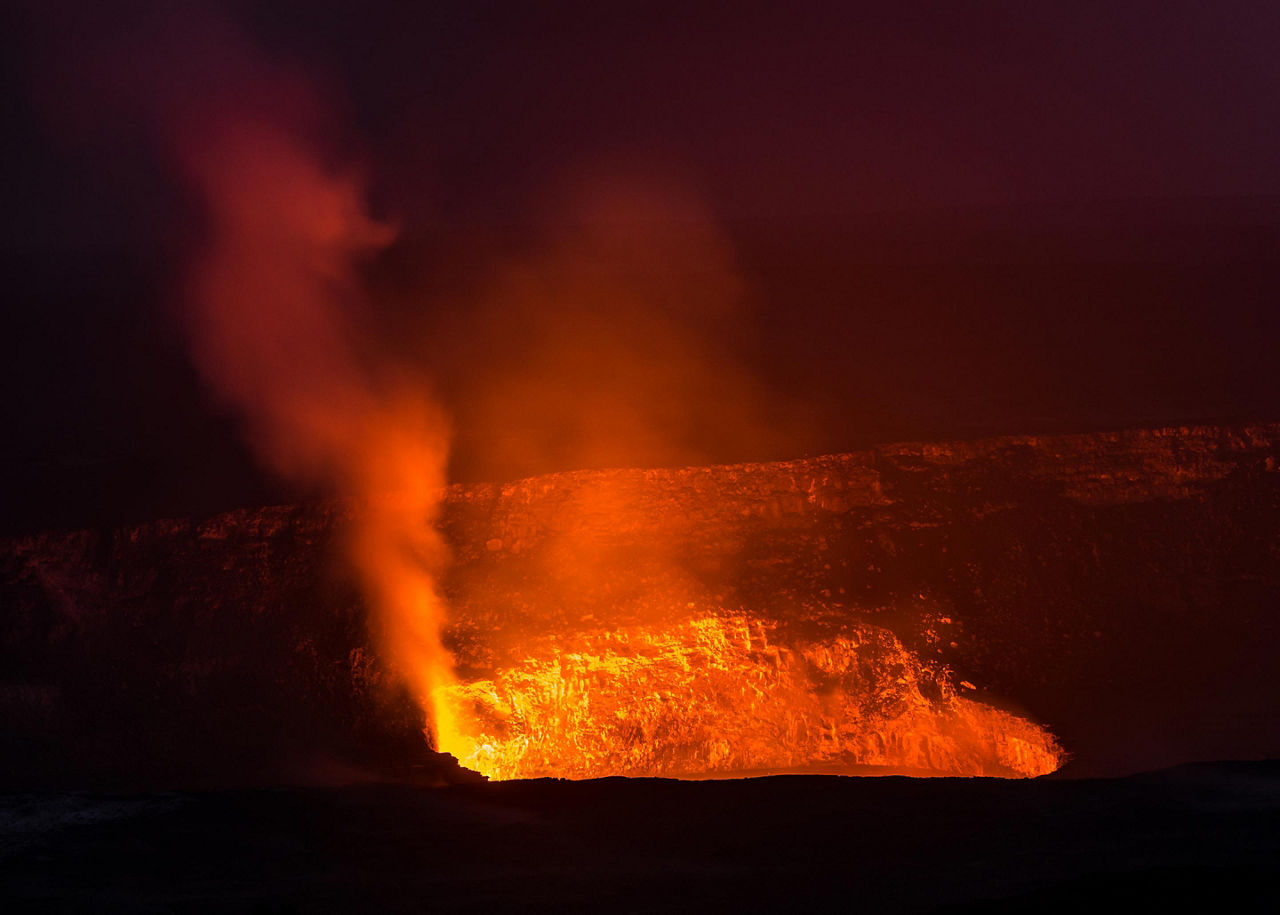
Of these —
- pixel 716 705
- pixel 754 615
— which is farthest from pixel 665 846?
pixel 754 615

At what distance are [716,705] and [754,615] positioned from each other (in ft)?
3.52

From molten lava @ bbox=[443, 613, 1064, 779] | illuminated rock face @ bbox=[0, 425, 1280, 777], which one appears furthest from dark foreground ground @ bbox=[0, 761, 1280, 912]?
molten lava @ bbox=[443, 613, 1064, 779]

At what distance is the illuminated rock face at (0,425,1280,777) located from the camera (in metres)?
9.97

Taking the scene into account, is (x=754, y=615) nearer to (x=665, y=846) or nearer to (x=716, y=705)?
(x=716, y=705)

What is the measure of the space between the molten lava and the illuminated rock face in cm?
3

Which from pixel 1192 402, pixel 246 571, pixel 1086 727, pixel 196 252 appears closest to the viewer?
pixel 1086 727

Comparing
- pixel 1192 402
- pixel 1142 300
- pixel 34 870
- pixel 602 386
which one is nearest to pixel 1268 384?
pixel 1192 402

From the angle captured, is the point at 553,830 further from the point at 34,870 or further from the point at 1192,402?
the point at 1192,402

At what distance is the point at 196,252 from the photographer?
21453mm

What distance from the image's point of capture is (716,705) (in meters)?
11.2

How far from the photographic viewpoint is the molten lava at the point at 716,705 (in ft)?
35.5

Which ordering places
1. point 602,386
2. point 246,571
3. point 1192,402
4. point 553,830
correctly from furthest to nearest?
point 602,386
point 1192,402
point 246,571
point 553,830

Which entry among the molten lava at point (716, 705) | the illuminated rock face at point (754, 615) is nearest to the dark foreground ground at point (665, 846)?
the illuminated rock face at point (754, 615)

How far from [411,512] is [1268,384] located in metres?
11.8
